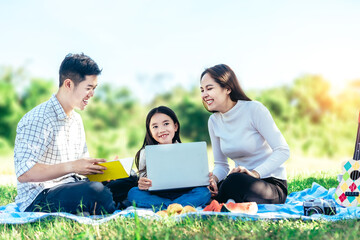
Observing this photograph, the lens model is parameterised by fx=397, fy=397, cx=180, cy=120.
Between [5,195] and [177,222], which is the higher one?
[177,222]

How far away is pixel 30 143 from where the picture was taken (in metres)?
3.25

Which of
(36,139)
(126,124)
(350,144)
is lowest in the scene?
(350,144)

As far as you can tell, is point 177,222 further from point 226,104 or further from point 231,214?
point 226,104

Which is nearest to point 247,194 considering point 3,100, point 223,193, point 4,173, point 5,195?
point 223,193

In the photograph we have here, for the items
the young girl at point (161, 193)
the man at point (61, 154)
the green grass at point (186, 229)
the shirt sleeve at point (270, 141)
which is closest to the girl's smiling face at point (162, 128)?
the young girl at point (161, 193)

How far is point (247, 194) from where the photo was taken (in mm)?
3432

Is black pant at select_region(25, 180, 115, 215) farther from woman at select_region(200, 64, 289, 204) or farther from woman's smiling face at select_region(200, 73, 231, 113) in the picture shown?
woman's smiling face at select_region(200, 73, 231, 113)

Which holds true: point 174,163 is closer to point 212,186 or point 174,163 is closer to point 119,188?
point 212,186

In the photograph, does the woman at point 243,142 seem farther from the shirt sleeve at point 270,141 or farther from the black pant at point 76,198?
the black pant at point 76,198

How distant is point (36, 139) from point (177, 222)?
141 cm

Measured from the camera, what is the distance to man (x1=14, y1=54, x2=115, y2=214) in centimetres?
318

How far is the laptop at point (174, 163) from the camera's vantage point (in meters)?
3.41

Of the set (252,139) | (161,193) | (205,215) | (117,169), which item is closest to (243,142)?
(252,139)

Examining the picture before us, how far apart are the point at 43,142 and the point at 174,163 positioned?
1112 millimetres
